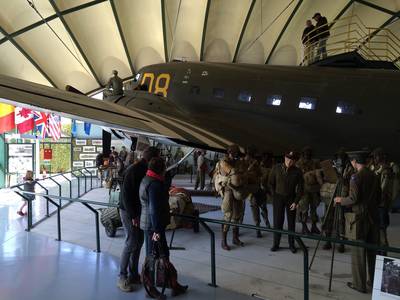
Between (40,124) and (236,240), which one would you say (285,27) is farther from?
(236,240)

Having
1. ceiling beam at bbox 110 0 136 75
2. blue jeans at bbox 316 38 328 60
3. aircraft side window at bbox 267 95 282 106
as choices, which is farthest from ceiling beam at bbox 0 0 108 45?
aircraft side window at bbox 267 95 282 106

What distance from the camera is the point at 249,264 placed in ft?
21.4

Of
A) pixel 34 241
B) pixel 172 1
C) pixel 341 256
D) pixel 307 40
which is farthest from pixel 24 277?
pixel 172 1

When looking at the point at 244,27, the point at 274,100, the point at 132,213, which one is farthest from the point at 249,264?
the point at 244,27

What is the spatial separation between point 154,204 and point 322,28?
44.0 feet

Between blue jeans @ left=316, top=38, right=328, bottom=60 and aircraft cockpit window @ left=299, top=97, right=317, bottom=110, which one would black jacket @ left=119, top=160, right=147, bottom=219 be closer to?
aircraft cockpit window @ left=299, top=97, right=317, bottom=110

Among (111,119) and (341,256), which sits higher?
(111,119)

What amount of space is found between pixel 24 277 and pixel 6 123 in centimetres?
1559

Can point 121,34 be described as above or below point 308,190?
above

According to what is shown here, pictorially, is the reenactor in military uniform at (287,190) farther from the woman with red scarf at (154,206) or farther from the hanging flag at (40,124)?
the hanging flag at (40,124)

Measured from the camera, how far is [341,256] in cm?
691

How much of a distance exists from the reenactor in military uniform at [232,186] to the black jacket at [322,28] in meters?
9.64

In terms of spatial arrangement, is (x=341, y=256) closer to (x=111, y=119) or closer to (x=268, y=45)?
(x=111, y=119)

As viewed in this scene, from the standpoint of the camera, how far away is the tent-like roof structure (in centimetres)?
2375
